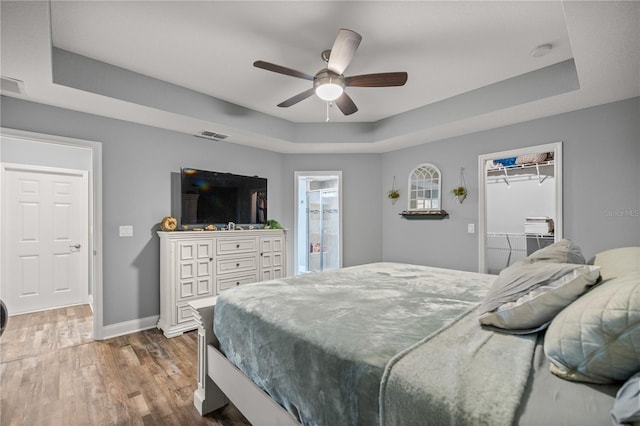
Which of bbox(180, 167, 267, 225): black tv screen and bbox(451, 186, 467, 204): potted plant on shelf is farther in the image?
bbox(451, 186, 467, 204): potted plant on shelf

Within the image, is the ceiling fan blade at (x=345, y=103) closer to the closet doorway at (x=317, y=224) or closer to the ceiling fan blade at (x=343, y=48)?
the ceiling fan blade at (x=343, y=48)

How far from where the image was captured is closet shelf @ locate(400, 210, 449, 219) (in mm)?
4227

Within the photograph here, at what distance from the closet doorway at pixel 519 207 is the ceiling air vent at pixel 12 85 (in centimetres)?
560

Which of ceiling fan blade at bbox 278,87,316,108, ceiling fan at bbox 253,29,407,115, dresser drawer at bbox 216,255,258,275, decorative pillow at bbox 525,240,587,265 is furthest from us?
dresser drawer at bbox 216,255,258,275

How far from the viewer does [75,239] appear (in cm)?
430

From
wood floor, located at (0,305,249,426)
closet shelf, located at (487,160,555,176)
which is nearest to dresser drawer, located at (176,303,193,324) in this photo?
wood floor, located at (0,305,249,426)

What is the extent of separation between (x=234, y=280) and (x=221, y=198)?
1.08 meters

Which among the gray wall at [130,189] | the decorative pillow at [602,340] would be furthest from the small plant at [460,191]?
the gray wall at [130,189]

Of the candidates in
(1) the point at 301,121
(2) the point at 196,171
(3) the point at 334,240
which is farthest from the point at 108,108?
(3) the point at 334,240

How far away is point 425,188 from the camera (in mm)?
4465

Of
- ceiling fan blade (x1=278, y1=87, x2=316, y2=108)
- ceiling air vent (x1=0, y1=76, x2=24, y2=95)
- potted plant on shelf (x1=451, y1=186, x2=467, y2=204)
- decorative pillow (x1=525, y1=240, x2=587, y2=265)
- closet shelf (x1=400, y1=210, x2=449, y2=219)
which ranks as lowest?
decorative pillow (x1=525, y1=240, x2=587, y2=265)

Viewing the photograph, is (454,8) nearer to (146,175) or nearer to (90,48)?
(90,48)

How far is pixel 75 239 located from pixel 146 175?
6.05ft

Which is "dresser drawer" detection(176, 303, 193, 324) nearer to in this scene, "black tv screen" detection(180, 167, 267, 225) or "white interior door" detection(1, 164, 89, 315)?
"black tv screen" detection(180, 167, 267, 225)
